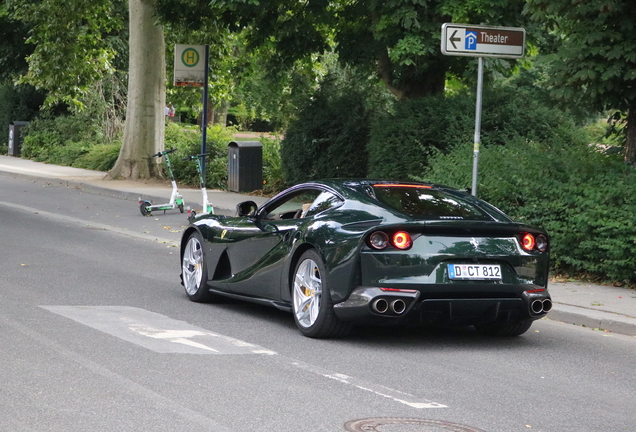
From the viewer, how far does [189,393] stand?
6258mm

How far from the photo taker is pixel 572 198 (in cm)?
1151

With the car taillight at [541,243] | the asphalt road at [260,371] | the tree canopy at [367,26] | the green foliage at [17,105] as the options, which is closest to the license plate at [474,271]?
the car taillight at [541,243]

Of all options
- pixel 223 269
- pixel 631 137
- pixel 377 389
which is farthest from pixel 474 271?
pixel 631 137

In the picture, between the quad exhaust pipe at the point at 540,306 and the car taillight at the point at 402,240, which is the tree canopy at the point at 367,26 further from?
the car taillight at the point at 402,240

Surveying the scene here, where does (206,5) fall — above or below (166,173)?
above

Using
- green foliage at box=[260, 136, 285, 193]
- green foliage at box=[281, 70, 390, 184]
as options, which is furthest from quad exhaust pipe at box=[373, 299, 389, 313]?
green foliage at box=[260, 136, 285, 193]

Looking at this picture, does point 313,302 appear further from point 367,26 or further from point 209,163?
point 209,163

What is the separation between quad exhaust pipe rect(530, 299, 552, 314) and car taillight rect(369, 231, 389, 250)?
4.20 feet

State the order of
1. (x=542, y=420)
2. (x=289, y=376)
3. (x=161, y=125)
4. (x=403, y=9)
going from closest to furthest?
(x=542, y=420)
(x=289, y=376)
(x=403, y=9)
(x=161, y=125)

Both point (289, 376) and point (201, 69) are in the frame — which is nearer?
point (289, 376)

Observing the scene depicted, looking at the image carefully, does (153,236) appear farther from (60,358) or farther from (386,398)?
(386,398)

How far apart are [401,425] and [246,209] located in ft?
14.4

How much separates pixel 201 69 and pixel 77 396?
16.5 m

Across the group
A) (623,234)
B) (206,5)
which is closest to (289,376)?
(623,234)
